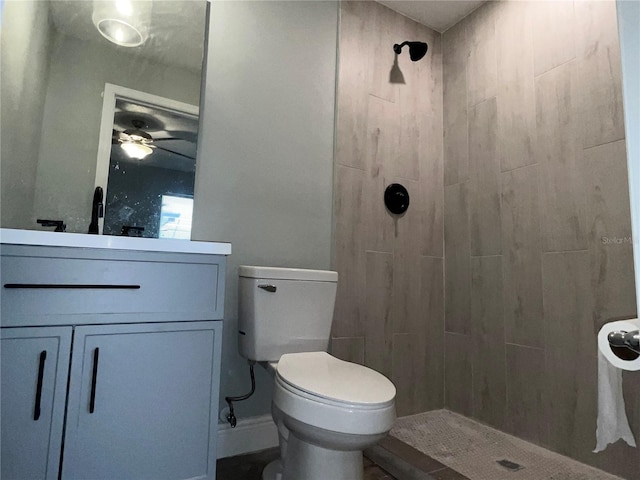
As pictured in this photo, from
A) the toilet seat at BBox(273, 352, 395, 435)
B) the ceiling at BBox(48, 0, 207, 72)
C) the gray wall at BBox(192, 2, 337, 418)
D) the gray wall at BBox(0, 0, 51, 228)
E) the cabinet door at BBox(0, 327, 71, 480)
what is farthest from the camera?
the gray wall at BBox(192, 2, 337, 418)

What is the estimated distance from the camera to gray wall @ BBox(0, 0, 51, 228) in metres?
1.28

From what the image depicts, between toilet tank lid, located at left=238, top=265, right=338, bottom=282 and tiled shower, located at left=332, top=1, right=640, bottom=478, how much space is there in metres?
0.33

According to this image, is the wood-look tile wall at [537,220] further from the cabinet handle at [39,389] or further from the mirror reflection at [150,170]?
the cabinet handle at [39,389]

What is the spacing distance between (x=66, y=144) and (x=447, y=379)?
2.31 meters

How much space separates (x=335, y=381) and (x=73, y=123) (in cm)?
145

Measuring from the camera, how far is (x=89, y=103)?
5.11ft

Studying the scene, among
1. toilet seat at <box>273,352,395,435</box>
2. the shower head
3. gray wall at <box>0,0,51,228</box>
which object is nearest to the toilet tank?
toilet seat at <box>273,352,395,435</box>

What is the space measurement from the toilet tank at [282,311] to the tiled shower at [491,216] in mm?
317

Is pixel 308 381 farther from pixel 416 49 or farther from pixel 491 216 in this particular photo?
pixel 416 49

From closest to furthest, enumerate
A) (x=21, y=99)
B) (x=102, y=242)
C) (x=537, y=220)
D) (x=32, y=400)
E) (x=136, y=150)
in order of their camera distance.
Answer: (x=32, y=400), (x=102, y=242), (x=21, y=99), (x=136, y=150), (x=537, y=220)

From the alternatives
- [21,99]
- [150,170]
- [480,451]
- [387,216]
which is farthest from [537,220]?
[21,99]

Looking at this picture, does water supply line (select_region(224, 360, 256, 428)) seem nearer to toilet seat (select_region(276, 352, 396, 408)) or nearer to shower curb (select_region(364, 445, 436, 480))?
toilet seat (select_region(276, 352, 396, 408))

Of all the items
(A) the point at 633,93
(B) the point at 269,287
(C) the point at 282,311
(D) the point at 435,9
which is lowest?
(C) the point at 282,311

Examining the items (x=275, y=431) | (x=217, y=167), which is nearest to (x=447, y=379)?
(x=275, y=431)
